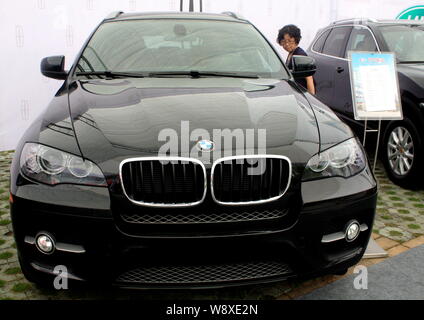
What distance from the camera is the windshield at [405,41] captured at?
16.7 ft

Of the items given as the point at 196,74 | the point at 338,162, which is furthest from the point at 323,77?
the point at 338,162

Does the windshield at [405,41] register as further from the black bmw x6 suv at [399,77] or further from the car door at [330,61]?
the car door at [330,61]

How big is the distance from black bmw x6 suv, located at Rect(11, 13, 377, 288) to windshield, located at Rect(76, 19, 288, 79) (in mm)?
813

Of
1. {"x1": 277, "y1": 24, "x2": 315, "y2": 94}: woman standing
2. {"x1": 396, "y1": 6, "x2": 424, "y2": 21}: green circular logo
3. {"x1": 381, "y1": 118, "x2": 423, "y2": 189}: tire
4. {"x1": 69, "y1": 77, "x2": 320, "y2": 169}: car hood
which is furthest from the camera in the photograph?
{"x1": 396, "y1": 6, "x2": 424, "y2": 21}: green circular logo

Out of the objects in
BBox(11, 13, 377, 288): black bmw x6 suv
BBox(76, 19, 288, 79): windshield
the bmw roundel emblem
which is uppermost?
BBox(76, 19, 288, 79): windshield

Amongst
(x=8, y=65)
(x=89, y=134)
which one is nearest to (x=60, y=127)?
(x=89, y=134)

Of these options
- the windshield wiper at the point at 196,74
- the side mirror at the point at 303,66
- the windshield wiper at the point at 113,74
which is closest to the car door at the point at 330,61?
the side mirror at the point at 303,66

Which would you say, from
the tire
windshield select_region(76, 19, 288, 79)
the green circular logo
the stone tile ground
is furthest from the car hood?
the green circular logo

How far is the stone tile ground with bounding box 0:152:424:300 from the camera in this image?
2576 mm

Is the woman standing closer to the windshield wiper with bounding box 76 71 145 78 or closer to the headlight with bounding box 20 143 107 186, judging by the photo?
the windshield wiper with bounding box 76 71 145 78

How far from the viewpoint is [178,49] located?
3365mm

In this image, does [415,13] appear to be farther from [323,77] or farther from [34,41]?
[34,41]
